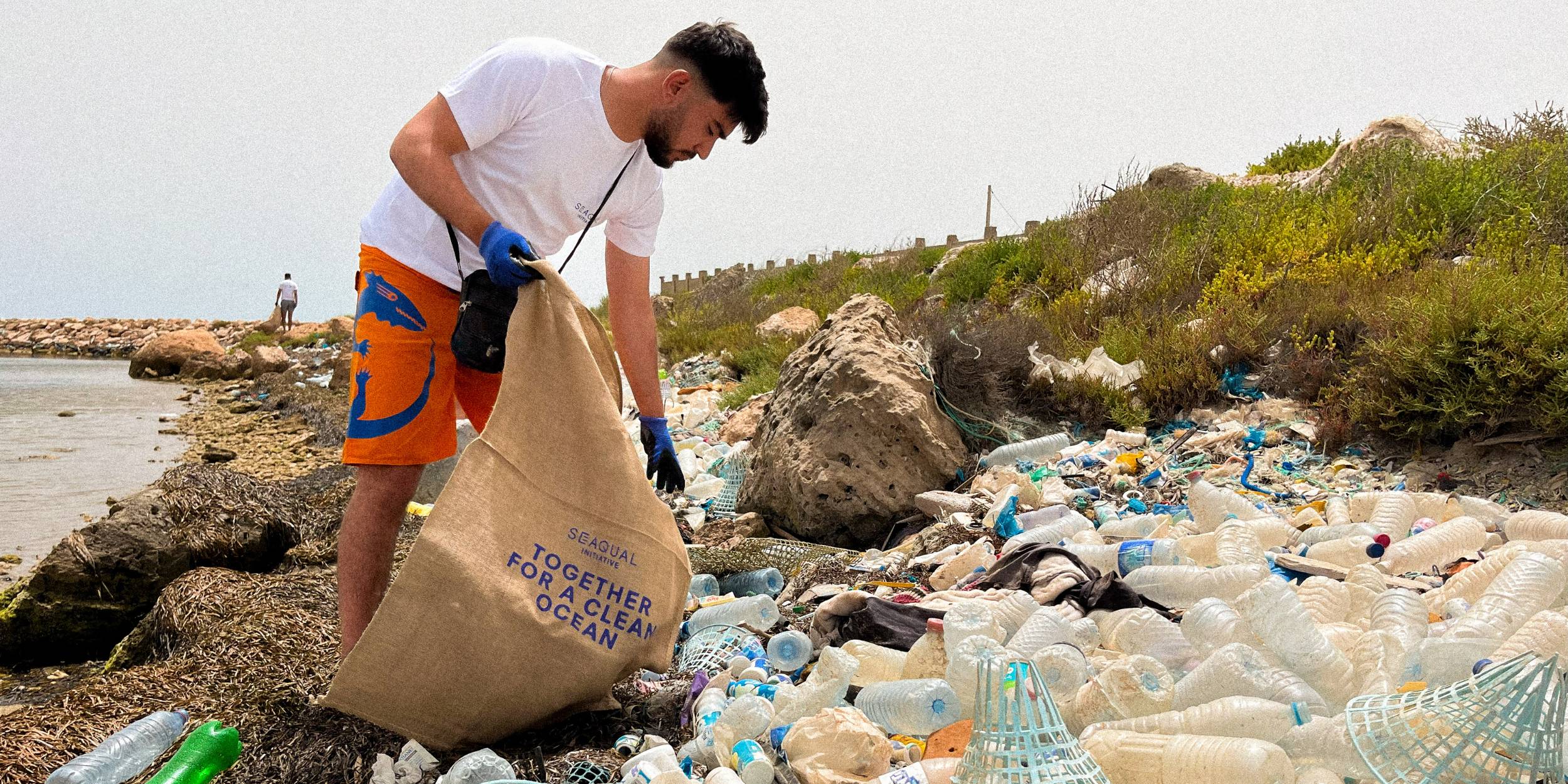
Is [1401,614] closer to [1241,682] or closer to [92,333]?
[1241,682]

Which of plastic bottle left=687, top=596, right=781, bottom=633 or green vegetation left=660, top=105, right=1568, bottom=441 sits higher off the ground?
green vegetation left=660, top=105, right=1568, bottom=441

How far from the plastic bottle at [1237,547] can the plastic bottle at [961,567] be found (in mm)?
→ 712

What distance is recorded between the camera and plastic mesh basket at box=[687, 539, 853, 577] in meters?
3.71

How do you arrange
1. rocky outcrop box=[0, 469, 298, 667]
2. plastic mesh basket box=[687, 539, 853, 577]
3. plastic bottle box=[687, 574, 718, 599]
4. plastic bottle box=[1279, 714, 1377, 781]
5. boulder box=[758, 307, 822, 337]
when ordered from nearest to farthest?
plastic bottle box=[1279, 714, 1377, 781] → plastic bottle box=[687, 574, 718, 599] → plastic mesh basket box=[687, 539, 853, 577] → rocky outcrop box=[0, 469, 298, 667] → boulder box=[758, 307, 822, 337]

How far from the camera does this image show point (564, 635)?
2.13 metres

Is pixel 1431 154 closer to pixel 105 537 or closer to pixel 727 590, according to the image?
pixel 727 590

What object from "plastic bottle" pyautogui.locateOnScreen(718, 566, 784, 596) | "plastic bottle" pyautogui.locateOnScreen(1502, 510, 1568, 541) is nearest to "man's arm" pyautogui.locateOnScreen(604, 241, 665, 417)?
"plastic bottle" pyautogui.locateOnScreen(718, 566, 784, 596)

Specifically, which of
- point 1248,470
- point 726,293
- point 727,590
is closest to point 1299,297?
point 1248,470

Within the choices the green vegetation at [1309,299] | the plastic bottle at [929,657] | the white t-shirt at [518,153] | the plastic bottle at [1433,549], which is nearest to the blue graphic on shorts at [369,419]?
the white t-shirt at [518,153]

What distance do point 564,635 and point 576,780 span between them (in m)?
0.31

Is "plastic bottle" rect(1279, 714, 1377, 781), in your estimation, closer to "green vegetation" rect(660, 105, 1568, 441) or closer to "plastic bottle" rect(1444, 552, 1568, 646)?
"plastic bottle" rect(1444, 552, 1568, 646)

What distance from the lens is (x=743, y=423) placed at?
7.09 m

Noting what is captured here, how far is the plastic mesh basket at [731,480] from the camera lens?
545 centimetres

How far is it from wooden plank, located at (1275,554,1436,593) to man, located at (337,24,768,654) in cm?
213
